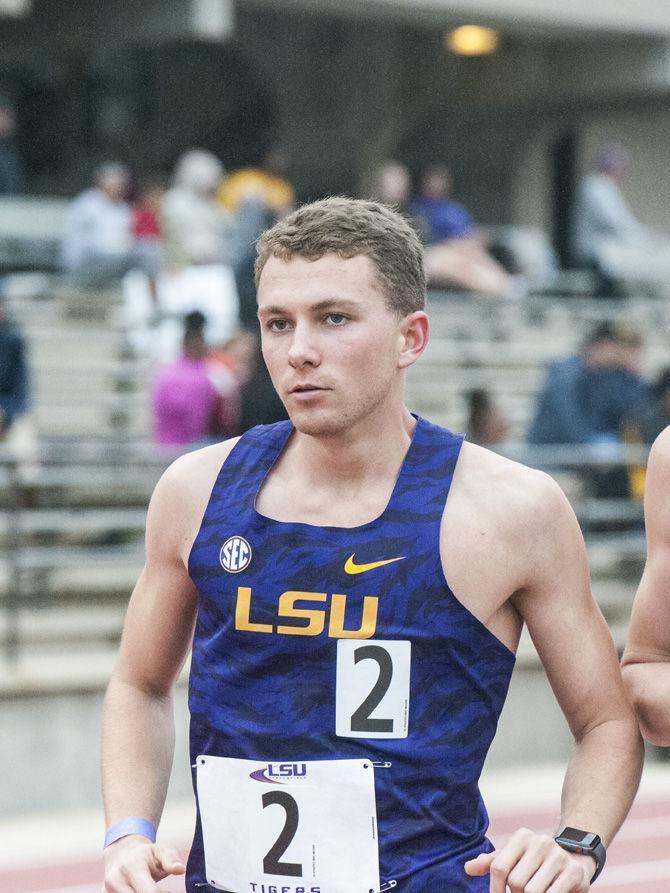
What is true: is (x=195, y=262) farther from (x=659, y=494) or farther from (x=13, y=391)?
(x=659, y=494)

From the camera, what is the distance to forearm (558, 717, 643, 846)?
318cm

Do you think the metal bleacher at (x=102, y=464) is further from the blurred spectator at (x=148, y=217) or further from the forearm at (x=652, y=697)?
the forearm at (x=652, y=697)

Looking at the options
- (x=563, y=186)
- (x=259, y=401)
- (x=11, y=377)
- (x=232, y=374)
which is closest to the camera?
(x=259, y=401)

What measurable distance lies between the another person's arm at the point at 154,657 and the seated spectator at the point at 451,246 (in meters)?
12.4

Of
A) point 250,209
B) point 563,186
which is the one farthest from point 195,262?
point 563,186

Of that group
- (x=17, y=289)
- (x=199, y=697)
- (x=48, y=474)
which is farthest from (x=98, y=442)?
(x=199, y=697)

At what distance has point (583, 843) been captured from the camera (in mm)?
3100

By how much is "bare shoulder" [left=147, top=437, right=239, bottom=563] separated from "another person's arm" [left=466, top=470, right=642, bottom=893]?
2.03 feet

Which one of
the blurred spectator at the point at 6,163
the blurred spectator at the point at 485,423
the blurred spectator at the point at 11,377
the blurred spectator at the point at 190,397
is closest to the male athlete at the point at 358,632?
the blurred spectator at the point at 190,397

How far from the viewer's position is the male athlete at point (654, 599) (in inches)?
132

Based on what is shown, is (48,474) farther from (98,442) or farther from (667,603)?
(667,603)

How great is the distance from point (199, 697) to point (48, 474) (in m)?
6.94

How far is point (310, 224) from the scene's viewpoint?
3.25 metres

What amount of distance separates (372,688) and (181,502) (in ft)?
1.78
